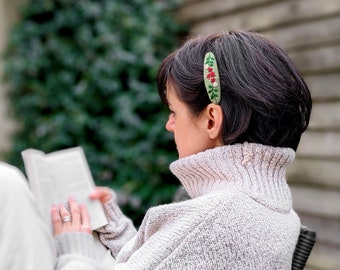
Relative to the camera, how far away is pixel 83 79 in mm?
4723

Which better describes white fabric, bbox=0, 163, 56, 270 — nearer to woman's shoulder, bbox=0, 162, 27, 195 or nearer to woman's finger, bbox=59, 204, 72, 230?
woman's shoulder, bbox=0, 162, 27, 195

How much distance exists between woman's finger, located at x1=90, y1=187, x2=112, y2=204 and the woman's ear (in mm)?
410

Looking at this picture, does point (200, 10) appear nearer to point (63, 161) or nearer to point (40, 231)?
point (63, 161)

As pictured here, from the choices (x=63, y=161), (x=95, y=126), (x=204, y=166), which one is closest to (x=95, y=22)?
(x=95, y=126)

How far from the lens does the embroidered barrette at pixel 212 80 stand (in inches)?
55.1

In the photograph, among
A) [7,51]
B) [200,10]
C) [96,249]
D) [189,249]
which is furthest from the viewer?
[7,51]

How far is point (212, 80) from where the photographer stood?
1402 millimetres

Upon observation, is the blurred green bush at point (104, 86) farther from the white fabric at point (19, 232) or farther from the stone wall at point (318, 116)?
the white fabric at point (19, 232)

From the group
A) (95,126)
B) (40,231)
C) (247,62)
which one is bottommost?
(95,126)

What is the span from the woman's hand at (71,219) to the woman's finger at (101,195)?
7 centimetres

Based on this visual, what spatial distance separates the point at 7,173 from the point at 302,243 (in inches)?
30.7

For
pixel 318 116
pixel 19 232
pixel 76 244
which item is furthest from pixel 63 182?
pixel 318 116

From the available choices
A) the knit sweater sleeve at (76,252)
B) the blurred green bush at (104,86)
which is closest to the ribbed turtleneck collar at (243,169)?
the knit sweater sleeve at (76,252)

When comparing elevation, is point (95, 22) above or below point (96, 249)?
above
